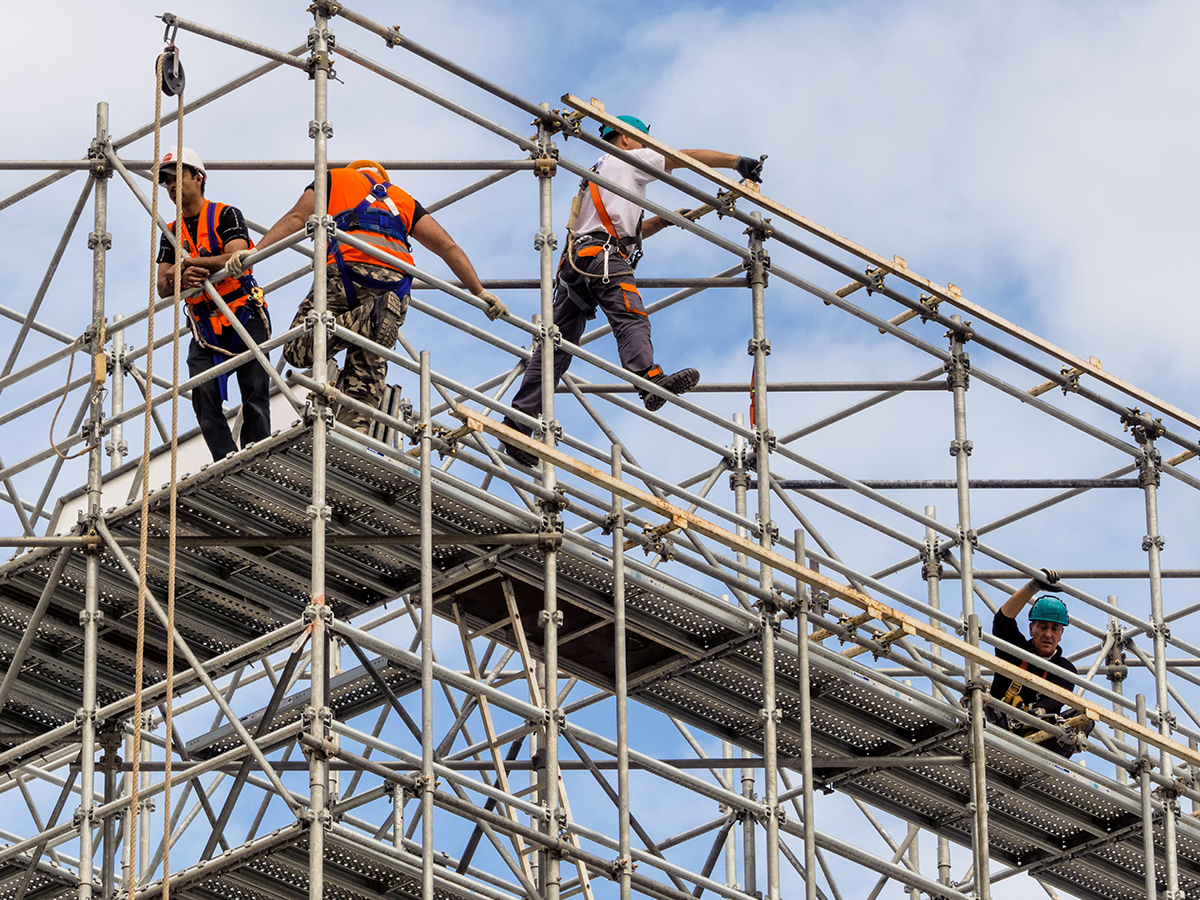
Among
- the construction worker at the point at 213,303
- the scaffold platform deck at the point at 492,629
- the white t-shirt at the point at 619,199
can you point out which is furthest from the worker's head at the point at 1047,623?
the construction worker at the point at 213,303

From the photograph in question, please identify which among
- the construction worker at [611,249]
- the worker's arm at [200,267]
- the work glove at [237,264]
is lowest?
the work glove at [237,264]

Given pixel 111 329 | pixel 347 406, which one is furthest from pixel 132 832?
pixel 111 329

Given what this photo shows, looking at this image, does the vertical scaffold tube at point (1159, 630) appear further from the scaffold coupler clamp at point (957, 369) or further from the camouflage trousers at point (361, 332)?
the camouflage trousers at point (361, 332)

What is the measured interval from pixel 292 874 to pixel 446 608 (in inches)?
105

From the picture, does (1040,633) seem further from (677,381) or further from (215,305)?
(215,305)

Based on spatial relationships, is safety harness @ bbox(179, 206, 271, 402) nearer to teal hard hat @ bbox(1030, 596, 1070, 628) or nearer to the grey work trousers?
the grey work trousers

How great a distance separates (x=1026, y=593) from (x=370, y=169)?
7080 mm

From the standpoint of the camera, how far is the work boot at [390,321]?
66.3 feet

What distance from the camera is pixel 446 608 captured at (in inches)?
830

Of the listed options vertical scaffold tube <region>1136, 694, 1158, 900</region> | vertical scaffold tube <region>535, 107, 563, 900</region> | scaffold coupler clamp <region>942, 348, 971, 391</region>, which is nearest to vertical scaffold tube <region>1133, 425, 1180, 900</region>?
vertical scaffold tube <region>1136, 694, 1158, 900</region>

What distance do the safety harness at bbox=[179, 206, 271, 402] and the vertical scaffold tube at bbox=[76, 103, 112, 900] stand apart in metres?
0.72

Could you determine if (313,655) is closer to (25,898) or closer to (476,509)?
(476,509)

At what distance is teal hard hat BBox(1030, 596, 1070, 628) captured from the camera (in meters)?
24.3

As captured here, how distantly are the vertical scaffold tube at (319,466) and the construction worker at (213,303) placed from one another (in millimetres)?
892
